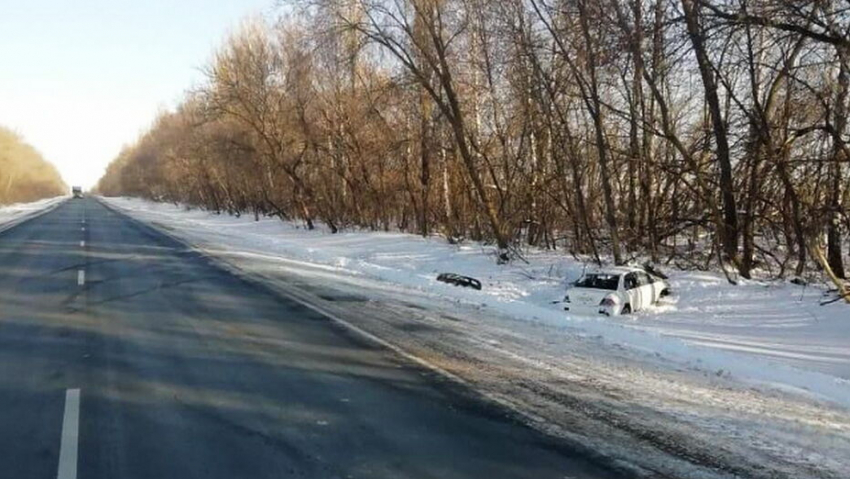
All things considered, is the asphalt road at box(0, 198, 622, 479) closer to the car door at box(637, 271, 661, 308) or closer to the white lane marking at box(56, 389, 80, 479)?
the white lane marking at box(56, 389, 80, 479)

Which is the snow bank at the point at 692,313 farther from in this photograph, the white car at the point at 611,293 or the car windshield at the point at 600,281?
the car windshield at the point at 600,281

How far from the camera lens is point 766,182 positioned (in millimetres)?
17984

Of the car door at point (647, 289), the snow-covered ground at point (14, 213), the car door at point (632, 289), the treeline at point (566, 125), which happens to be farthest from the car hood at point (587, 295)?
the snow-covered ground at point (14, 213)

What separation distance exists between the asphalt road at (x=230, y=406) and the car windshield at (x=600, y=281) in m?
6.37

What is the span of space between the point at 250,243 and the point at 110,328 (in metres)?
22.9

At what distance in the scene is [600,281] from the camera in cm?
1514

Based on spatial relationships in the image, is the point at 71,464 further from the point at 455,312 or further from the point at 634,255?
the point at 634,255

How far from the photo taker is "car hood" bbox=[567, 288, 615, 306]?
14.4 metres

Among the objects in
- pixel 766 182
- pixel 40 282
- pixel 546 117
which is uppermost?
pixel 546 117

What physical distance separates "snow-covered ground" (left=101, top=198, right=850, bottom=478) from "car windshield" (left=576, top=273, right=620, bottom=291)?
86 centimetres

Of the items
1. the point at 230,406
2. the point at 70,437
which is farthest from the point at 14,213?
the point at 70,437

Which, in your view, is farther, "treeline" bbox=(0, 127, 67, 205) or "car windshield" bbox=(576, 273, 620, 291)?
"treeline" bbox=(0, 127, 67, 205)

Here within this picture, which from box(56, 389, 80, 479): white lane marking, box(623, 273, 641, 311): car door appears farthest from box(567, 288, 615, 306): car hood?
box(56, 389, 80, 479): white lane marking

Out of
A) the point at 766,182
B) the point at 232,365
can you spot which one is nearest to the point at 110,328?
the point at 232,365
